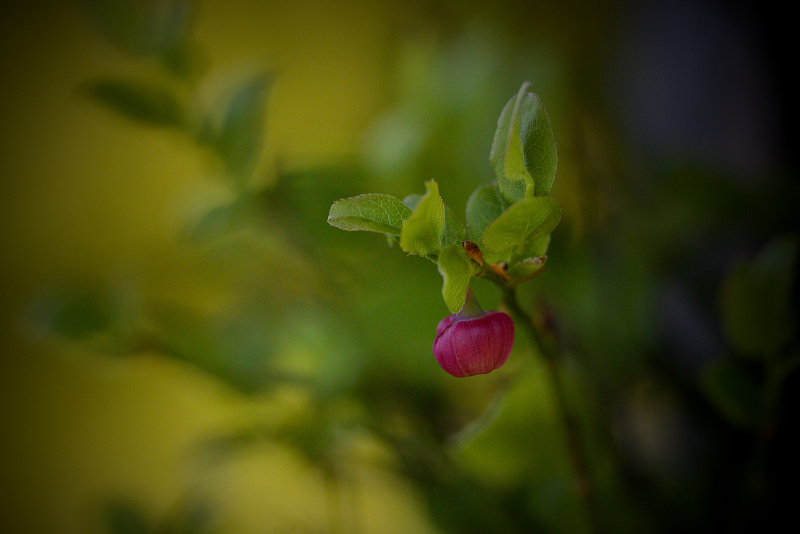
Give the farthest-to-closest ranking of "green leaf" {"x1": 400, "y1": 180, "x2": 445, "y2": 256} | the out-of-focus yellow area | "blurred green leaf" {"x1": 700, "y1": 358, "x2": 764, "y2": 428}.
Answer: the out-of-focus yellow area
"blurred green leaf" {"x1": 700, "y1": 358, "x2": 764, "y2": 428}
"green leaf" {"x1": 400, "y1": 180, "x2": 445, "y2": 256}

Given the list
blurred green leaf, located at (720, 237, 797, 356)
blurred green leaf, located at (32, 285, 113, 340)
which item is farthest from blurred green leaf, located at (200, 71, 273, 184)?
blurred green leaf, located at (720, 237, 797, 356)

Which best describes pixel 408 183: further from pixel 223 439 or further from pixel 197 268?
pixel 197 268

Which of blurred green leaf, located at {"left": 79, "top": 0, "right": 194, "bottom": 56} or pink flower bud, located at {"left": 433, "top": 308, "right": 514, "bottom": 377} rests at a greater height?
blurred green leaf, located at {"left": 79, "top": 0, "right": 194, "bottom": 56}

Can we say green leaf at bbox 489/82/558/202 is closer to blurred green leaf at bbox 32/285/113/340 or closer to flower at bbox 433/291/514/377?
flower at bbox 433/291/514/377

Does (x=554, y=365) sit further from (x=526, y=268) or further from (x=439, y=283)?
(x=439, y=283)

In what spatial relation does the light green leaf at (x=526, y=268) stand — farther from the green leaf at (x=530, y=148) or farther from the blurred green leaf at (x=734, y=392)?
the blurred green leaf at (x=734, y=392)

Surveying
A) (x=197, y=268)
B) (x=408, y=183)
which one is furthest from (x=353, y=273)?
(x=197, y=268)

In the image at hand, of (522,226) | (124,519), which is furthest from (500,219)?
(124,519)
